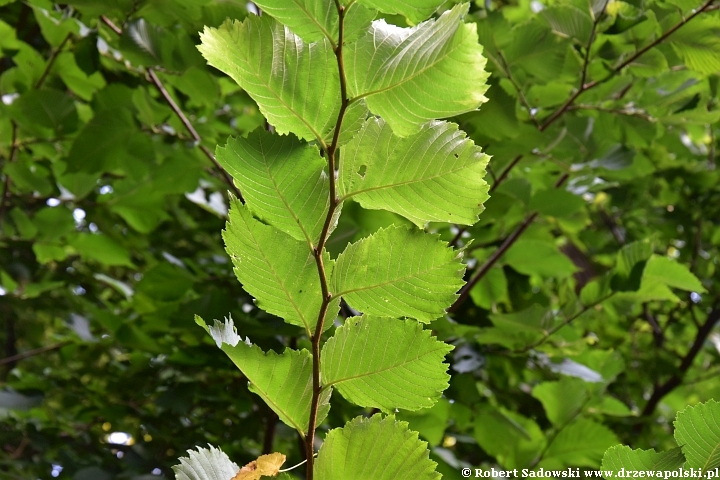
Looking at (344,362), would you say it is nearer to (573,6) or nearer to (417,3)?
(417,3)

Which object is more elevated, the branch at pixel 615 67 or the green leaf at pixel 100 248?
the branch at pixel 615 67

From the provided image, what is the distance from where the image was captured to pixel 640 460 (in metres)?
0.36

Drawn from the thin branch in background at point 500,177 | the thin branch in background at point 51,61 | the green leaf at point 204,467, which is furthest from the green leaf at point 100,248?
the green leaf at point 204,467

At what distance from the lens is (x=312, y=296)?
384mm

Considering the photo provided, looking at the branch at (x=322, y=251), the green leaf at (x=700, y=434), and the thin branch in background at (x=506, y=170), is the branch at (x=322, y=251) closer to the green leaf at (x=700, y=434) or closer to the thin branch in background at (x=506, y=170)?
the green leaf at (x=700, y=434)

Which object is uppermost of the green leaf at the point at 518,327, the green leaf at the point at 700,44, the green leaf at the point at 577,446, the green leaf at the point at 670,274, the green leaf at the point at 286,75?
the green leaf at the point at 286,75

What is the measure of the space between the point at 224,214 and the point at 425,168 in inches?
30.9

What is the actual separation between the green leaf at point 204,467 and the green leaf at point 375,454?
0.06m

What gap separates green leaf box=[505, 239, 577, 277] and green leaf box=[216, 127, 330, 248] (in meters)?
0.66

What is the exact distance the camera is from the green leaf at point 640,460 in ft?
1.15

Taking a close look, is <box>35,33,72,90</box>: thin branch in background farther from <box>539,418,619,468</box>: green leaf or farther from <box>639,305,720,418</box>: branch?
<box>639,305,720,418</box>: branch

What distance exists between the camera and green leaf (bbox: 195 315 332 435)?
370 millimetres

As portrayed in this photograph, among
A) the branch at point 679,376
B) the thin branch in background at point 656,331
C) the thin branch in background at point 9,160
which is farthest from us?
the thin branch in background at point 656,331

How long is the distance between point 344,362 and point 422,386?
0.05 m
